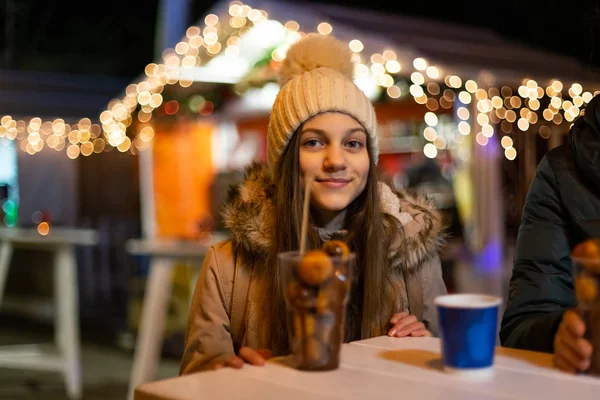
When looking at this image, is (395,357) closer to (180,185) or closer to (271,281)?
(271,281)

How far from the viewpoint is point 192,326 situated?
1.76 metres

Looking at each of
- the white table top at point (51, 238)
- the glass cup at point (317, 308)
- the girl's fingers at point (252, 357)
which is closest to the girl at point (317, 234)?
the girl's fingers at point (252, 357)

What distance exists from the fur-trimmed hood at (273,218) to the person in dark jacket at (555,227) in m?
0.25

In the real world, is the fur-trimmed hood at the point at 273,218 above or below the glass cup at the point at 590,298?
above

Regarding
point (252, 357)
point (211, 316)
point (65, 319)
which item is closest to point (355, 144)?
point (211, 316)

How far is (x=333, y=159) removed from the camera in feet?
5.40

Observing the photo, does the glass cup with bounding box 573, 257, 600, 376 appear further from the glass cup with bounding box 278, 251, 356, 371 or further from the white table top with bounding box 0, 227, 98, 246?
the white table top with bounding box 0, 227, 98, 246

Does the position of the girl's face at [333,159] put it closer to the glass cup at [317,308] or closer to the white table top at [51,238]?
the glass cup at [317,308]

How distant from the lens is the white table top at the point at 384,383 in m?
0.92

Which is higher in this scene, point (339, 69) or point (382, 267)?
point (339, 69)

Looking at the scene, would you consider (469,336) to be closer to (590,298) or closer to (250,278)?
(590,298)

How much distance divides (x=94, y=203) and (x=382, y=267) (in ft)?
26.1

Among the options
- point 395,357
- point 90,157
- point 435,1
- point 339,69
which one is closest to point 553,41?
point 435,1

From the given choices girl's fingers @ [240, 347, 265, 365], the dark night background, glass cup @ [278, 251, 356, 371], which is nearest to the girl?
girl's fingers @ [240, 347, 265, 365]
